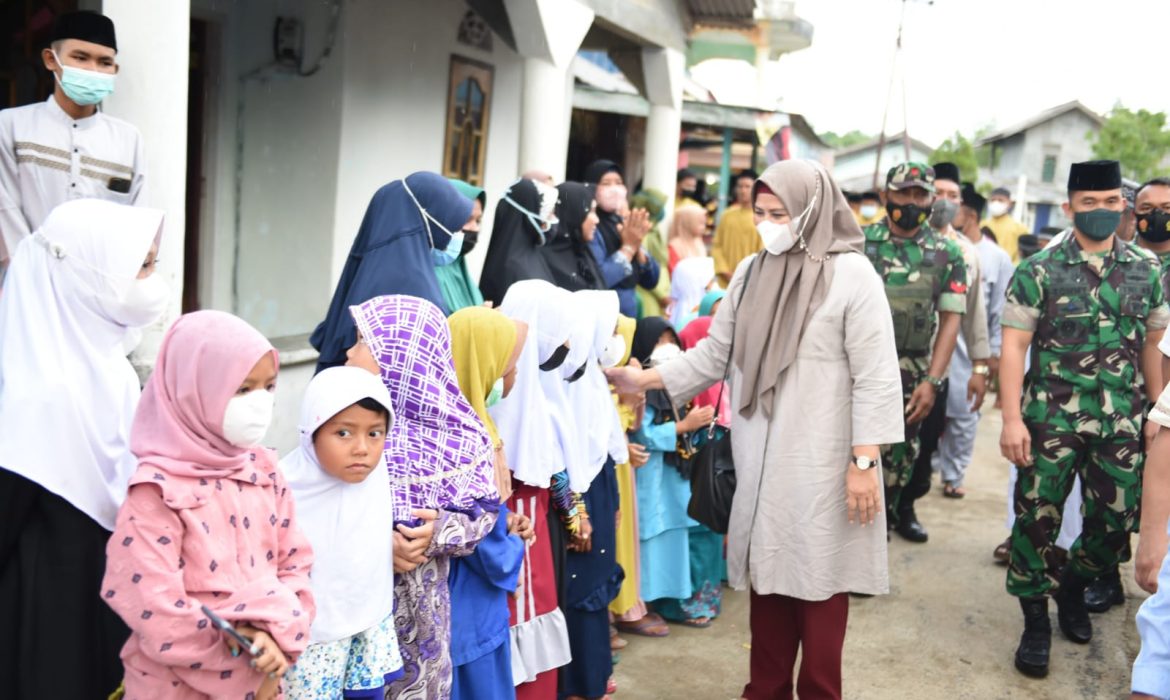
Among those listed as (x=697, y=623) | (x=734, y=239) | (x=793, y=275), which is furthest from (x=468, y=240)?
(x=734, y=239)

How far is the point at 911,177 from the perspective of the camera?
558 cm

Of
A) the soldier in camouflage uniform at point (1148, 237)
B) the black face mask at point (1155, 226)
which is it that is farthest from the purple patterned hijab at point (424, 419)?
the black face mask at point (1155, 226)

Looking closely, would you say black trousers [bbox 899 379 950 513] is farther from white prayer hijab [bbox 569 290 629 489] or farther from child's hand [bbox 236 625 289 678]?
child's hand [bbox 236 625 289 678]

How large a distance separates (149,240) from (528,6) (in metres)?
5.06

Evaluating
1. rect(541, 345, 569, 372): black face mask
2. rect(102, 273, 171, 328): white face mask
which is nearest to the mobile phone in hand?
rect(102, 273, 171, 328): white face mask

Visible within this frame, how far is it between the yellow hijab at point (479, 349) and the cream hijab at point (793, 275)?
3.00 feet

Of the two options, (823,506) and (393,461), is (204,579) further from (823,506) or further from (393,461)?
(823,506)

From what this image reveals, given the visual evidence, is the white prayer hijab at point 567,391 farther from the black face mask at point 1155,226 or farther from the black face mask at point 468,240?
the black face mask at point 1155,226

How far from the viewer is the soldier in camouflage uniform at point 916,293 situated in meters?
5.62

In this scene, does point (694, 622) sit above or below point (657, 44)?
below

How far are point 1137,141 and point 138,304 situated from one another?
36.0 metres

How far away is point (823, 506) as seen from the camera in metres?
3.62

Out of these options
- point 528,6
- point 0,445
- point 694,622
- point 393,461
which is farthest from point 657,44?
point 0,445

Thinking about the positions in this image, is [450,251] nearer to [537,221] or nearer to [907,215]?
[537,221]
